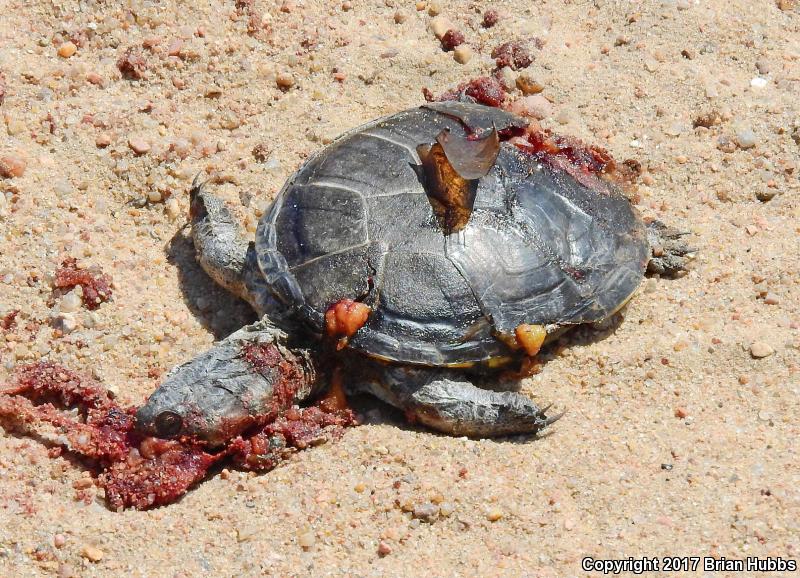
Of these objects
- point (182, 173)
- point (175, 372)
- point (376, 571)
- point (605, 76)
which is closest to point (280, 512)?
point (376, 571)

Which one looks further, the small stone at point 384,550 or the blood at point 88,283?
the blood at point 88,283

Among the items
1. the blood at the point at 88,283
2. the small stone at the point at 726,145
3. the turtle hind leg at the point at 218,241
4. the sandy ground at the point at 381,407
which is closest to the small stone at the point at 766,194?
the sandy ground at the point at 381,407

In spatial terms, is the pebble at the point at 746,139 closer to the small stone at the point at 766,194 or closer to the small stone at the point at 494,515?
the small stone at the point at 766,194

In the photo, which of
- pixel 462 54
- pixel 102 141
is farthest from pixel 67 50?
pixel 462 54

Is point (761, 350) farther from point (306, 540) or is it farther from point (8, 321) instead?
point (8, 321)

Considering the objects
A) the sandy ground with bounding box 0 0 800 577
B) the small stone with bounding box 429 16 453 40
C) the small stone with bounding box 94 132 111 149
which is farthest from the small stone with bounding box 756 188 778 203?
the small stone with bounding box 94 132 111 149

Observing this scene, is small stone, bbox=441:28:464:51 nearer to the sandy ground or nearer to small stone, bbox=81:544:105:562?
the sandy ground
